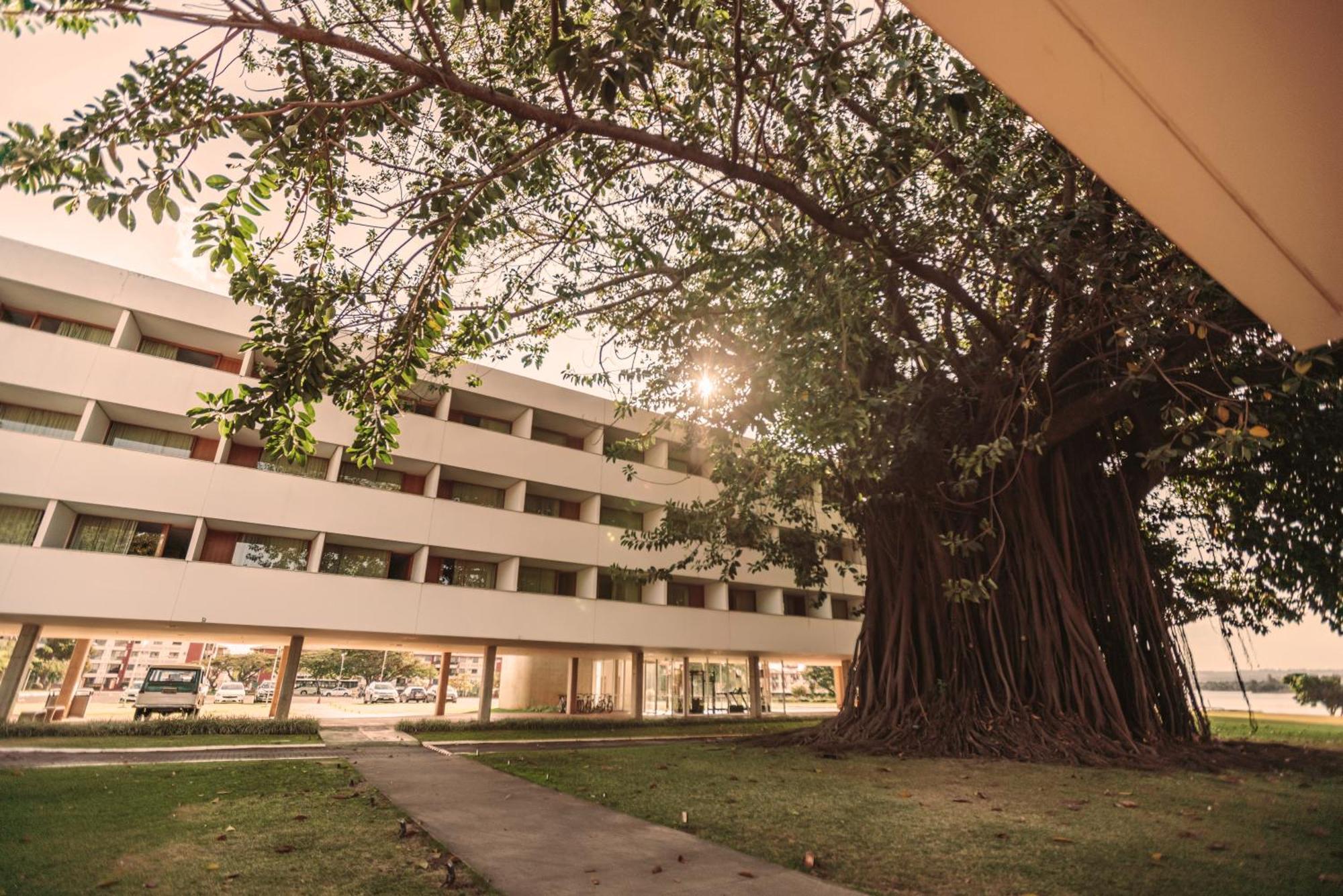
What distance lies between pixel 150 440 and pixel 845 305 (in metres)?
18.4

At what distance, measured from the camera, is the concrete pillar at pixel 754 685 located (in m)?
23.5

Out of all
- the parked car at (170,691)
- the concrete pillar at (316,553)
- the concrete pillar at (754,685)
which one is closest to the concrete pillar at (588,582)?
the concrete pillar at (754,685)

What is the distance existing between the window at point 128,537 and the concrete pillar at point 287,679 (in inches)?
141

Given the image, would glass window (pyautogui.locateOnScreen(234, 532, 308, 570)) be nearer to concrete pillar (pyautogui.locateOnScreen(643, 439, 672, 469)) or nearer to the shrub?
the shrub

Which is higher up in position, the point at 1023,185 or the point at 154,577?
the point at 1023,185

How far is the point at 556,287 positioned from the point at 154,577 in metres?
13.3

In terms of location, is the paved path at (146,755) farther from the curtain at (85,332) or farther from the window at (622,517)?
the window at (622,517)

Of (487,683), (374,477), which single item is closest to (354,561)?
(374,477)

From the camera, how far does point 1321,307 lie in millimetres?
2395

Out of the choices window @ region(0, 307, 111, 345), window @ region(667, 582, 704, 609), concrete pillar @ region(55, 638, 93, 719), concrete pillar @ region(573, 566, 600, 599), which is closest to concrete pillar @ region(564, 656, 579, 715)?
window @ region(667, 582, 704, 609)

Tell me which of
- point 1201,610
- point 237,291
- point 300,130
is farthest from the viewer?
point 1201,610

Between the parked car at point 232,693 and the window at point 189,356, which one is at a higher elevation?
the window at point 189,356

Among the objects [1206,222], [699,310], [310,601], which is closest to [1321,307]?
[1206,222]

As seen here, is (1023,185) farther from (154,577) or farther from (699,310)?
(154,577)
